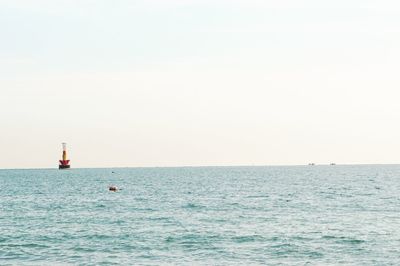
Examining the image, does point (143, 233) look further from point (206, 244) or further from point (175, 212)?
point (175, 212)

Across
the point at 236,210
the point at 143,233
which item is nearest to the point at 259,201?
the point at 236,210

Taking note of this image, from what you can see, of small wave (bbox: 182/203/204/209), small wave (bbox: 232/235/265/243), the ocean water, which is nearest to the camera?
the ocean water

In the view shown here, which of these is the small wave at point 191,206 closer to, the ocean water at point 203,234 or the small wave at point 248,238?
the ocean water at point 203,234

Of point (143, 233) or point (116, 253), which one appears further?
point (143, 233)

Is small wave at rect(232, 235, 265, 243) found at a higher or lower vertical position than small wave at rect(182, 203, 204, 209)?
lower

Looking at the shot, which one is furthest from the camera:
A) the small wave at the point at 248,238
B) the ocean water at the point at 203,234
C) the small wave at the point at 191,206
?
the small wave at the point at 191,206

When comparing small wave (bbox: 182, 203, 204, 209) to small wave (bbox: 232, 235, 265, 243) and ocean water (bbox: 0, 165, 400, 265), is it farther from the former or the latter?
small wave (bbox: 232, 235, 265, 243)

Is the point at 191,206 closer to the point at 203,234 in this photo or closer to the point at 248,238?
the point at 203,234

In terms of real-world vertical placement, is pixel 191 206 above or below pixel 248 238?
above

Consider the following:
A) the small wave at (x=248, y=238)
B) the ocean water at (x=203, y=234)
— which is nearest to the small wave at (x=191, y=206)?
the ocean water at (x=203, y=234)

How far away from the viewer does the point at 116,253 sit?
5212 cm

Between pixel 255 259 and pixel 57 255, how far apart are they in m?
17.3

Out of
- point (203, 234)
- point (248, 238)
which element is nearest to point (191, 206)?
point (203, 234)

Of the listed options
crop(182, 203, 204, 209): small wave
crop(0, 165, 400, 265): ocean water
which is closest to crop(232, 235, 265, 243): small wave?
crop(0, 165, 400, 265): ocean water
